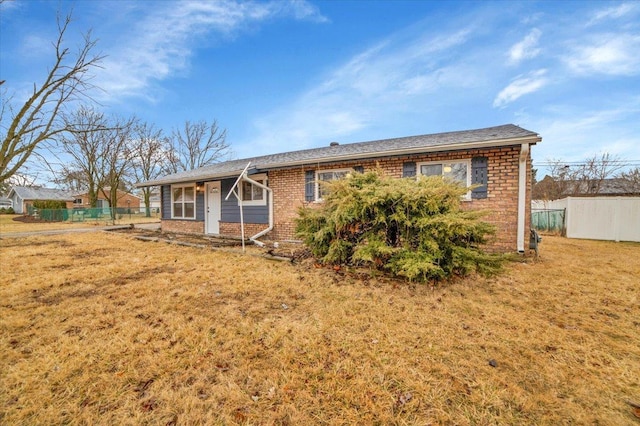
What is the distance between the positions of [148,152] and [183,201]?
72.1ft

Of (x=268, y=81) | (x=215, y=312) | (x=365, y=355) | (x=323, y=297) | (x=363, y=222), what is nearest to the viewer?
(x=365, y=355)

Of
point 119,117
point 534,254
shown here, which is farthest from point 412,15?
point 119,117

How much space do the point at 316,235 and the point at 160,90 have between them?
650 inches

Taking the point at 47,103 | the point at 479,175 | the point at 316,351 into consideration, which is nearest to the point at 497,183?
the point at 479,175

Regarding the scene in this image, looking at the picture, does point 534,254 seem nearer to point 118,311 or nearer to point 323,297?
point 323,297

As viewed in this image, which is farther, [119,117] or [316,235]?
[119,117]

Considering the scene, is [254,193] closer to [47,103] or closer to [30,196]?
[47,103]

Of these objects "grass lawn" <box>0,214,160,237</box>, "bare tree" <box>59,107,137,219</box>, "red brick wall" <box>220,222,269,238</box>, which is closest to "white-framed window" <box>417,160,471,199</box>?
"red brick wall" <box>220,222,269,238</box>

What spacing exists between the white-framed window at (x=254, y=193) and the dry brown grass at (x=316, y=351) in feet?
18.0

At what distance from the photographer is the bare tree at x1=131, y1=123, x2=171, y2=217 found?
28016 millimetres

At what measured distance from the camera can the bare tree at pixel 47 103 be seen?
329 inches

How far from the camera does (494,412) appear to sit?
67.5 inches

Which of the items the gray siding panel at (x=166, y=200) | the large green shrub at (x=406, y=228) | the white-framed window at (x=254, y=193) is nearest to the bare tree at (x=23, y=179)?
the gray siding panel at (x=166, y=200)

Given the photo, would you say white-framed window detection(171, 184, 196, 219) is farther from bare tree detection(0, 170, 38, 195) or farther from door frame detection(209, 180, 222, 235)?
bare tree detection(0, 170, 38, 195)
